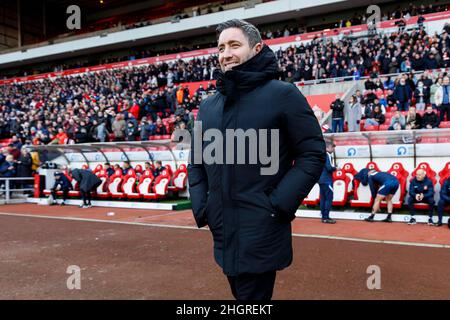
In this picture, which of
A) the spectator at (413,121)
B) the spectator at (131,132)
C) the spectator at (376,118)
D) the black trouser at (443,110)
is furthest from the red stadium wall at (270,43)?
the spectator at (131,132)

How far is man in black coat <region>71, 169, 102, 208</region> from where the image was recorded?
14156mm

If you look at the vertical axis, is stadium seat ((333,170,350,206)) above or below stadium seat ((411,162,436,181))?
below

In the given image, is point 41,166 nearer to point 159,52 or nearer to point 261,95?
point 261,95

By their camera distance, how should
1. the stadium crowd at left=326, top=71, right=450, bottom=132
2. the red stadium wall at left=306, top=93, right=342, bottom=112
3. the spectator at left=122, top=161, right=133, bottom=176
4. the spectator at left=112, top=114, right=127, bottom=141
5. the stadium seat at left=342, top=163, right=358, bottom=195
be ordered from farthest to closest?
the spectator at left=112, top=114, right=127, bottom=141 → the red stadium wall at left=306, top=93, right=342, bottom=112 → the spectator at left=122, top=161, right=133, bottom=176 → the stadium crowd at left=326, top=71, right=450, bottom=132 → the stadium seat at left=342, top=163, right=358, bottom=195

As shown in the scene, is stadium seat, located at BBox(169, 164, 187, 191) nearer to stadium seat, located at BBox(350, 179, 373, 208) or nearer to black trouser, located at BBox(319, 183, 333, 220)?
black trouser, located at BBox(319, 183, 333, 220)

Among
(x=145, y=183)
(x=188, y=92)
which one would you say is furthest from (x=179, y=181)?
(x=188, y=92)

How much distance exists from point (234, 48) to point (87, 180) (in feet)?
42.8

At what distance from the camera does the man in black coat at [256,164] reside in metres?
2.07

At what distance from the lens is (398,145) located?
36.3 feet

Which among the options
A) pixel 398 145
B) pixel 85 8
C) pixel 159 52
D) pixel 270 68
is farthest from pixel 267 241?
pixel 85 8

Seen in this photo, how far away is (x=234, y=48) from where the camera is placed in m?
2.19

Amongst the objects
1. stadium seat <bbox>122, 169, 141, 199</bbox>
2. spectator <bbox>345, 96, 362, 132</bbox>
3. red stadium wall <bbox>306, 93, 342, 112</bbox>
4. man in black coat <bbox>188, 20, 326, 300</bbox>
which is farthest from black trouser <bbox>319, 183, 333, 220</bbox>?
red stadium wall <bbox>306, 93, 342, 112</bbox>

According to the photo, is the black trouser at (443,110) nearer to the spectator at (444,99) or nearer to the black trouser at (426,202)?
the spectator at (444,99)
